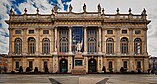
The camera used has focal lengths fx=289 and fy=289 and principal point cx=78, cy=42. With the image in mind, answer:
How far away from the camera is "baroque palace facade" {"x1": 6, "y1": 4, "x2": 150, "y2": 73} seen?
2692 inches

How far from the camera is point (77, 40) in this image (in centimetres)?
6875

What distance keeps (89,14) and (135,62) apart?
16.1 meters

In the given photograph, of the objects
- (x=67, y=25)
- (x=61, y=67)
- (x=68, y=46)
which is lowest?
(x=61, y=67)

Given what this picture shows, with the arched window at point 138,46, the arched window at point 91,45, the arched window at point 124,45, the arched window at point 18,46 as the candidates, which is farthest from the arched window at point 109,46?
the arched window at point 18,46

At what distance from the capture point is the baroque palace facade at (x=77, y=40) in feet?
224

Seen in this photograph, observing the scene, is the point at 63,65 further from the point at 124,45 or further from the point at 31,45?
the point at 124,45

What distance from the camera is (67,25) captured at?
224ft

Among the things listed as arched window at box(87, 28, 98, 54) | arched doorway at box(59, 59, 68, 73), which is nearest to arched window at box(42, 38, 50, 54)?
arched doorway at box(59, 59, 68, 73)

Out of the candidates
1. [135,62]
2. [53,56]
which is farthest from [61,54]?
[135,62]

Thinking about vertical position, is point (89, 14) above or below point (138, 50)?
above

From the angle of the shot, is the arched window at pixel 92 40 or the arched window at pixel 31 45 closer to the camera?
the arched window at pixel 92 40

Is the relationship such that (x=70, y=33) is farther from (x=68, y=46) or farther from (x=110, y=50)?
(x=110, y=50)

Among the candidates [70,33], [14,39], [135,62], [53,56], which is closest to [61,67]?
[53,56]

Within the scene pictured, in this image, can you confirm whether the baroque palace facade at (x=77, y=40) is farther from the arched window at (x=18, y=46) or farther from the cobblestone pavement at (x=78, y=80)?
the cobblestone pavement at (x=78, y=80)
